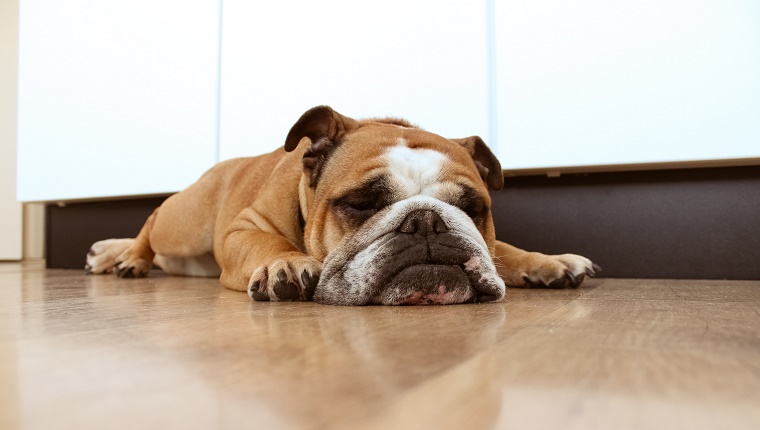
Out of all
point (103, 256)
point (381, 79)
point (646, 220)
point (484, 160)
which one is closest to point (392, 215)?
point (484, 160)

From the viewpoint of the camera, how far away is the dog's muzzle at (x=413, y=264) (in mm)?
1444

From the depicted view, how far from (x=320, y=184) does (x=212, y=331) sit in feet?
2.76

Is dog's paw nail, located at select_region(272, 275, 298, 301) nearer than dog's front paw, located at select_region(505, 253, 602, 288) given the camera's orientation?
Yes

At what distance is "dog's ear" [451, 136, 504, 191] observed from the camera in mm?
2057

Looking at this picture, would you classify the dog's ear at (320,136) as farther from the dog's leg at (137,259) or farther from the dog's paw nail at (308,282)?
the dog's leg at (137,259)

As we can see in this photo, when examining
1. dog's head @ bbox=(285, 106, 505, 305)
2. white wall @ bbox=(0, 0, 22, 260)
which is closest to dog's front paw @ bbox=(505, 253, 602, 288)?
dog's head @ bbox=(285, 106, 505, 305)

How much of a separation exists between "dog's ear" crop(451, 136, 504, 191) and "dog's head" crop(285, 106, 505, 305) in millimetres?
62

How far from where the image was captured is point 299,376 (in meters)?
0.68

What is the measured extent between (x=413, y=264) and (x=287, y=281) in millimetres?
328

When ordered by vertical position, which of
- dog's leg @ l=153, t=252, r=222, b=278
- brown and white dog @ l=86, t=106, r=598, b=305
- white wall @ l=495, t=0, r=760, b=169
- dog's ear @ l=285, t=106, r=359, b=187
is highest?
white wall @ l=495, t=0, r=760, b=169

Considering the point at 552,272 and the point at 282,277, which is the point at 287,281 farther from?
the point at 552,272

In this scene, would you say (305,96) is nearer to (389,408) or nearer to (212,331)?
(212,331)

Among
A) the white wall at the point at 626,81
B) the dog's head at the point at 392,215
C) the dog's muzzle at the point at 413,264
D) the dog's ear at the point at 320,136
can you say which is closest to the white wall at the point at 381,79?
the white wall at the point at 626,81

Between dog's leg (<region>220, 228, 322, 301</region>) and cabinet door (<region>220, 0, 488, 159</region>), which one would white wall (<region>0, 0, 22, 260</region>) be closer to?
cabinet door (<region>220, 0, 488, 159</region>)
